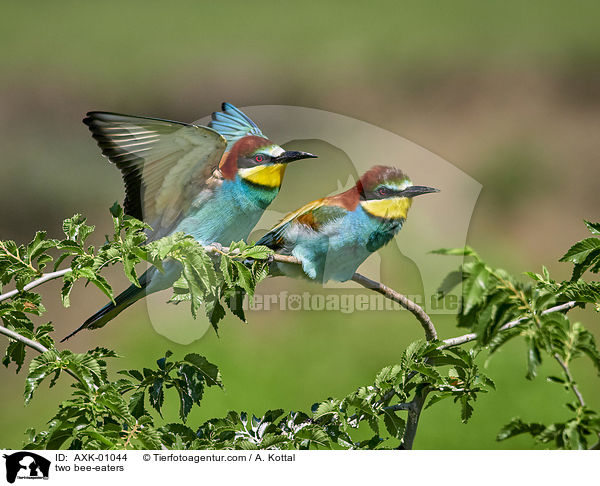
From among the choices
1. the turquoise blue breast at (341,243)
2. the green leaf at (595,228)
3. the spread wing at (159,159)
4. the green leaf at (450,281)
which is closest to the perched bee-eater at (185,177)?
the spread wing at (159,159)

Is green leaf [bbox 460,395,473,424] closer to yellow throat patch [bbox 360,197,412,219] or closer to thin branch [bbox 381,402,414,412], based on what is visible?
thin branch [bbox 381,402,414,412]

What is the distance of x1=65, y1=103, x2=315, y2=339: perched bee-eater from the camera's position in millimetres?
937

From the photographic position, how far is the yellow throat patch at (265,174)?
1055mm

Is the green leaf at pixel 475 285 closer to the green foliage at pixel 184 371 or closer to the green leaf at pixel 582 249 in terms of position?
the green foliage at pixel 184 371

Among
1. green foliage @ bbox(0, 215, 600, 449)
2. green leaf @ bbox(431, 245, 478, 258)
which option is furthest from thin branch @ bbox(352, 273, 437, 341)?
green leaf @ bbox(431, 245, 478, 258)

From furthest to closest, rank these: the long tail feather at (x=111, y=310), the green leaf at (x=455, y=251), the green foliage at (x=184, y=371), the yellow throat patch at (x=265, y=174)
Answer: the yellow throat patch at (x=265, y=174), the long tail feather at (x=111, y=310), the green foliage at (x=184, y=371), the green leaf at (x=455, y=251)

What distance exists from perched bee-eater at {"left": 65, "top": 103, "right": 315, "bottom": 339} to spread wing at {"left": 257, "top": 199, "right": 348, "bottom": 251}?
82mm

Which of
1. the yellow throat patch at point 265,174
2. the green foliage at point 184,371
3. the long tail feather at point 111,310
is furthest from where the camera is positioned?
the yellow throat patch at point 265,174

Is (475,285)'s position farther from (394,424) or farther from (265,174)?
(265,174)

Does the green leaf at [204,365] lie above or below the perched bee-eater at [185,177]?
below

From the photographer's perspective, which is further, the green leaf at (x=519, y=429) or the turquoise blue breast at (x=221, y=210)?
the turquoise blue breast at (x=221, y=210)

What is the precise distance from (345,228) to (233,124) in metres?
0.33
